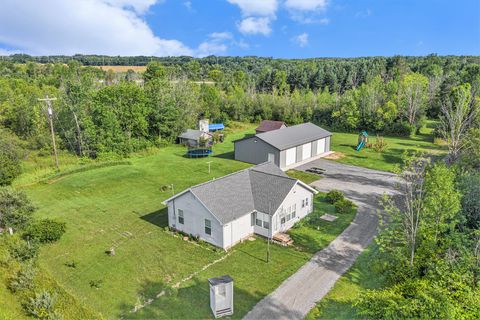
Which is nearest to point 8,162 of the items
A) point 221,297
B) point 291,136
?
point 221,297

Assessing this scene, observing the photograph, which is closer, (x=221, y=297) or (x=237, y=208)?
(x=221, y=297)

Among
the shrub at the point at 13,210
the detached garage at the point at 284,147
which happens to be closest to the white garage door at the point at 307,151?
the detached garage at the point at 284,147

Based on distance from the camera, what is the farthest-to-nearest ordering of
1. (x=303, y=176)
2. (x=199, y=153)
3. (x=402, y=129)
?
(x=402, y=129) < (x=199, y=153) < (x=303, y=176)

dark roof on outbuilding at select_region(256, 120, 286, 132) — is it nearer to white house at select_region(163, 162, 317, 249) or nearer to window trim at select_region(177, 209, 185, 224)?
white house at select_region(163, 162, 317, 249)

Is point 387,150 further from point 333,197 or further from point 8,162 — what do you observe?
point 8,162

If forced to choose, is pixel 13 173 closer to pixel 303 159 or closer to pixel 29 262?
pixel 29 262

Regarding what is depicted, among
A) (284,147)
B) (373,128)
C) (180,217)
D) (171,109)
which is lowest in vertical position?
(180,217)

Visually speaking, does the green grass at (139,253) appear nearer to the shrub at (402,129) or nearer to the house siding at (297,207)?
the house siding at (297,207)
